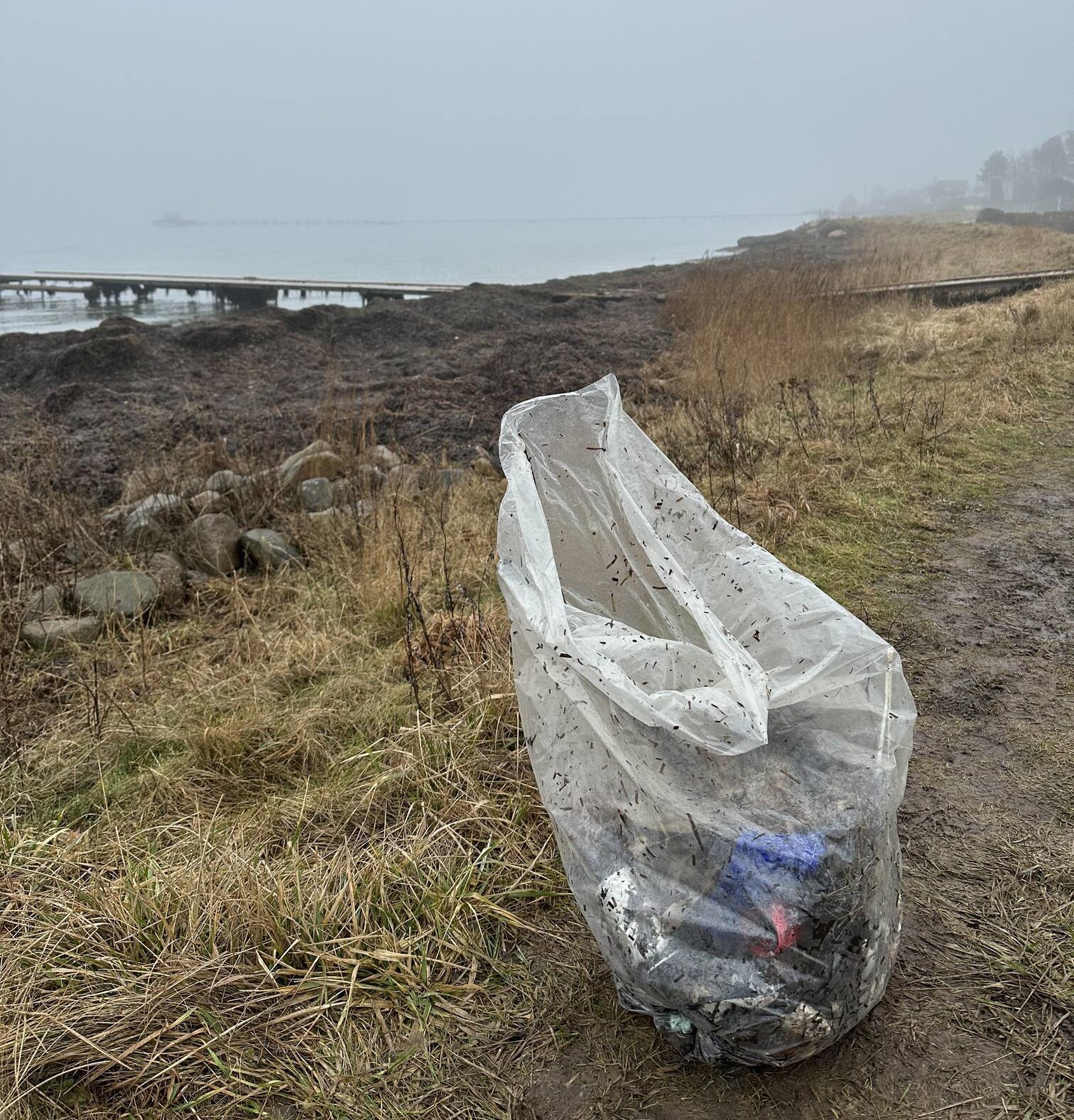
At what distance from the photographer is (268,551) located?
452 centimetres

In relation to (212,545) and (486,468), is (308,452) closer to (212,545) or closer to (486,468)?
(486,468)

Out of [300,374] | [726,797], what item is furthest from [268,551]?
[300,374]

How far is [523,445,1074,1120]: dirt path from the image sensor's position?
146 cm

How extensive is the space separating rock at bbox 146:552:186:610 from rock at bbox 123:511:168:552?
0.25m

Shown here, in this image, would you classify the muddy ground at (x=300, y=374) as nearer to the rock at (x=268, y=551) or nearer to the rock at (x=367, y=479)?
the rock at (x=367, y=479)

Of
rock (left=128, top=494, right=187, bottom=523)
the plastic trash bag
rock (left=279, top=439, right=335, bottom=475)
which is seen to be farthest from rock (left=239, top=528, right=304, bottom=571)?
the plastic trash bag

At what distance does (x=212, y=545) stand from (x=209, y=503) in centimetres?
56

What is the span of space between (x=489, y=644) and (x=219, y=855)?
1159 millimetres

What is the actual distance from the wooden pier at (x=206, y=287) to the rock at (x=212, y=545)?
47.7 ft

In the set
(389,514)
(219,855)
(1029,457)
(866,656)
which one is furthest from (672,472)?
(1029,457)

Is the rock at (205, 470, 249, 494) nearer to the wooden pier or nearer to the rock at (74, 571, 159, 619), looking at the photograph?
the rock at (74, 571, 159, 619)

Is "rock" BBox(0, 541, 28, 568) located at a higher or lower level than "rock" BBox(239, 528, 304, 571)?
higher

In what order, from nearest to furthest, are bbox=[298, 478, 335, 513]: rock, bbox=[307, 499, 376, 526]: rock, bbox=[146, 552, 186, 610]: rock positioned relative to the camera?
bbox=[146, 552, 186, 610]: rock, bbox=[307, 499, 376, 526]: rock, bbox=[298, 478, 335, 513]: rock

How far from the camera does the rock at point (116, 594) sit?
12.9ft
